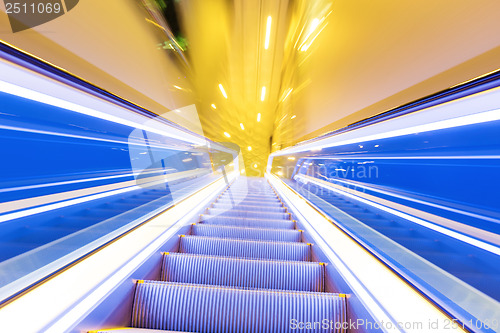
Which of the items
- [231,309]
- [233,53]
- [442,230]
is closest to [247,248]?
[231,309]

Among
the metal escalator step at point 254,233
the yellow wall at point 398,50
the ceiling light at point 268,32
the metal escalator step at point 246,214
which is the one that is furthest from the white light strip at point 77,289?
the ceiling light at point 268,32

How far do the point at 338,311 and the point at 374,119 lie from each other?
1654mm

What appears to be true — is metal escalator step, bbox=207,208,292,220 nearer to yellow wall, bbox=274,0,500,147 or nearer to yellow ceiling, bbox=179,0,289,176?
yellow wall, bbox=274,0,500,147

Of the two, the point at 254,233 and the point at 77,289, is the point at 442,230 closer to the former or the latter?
the point at 254,233

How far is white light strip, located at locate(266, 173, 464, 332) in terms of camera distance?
96 cm

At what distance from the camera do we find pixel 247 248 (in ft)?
7.50

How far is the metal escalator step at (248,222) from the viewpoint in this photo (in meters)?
3.26

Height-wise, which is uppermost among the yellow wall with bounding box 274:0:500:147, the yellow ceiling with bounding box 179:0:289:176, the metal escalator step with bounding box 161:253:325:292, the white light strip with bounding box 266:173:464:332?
the yellow ceiling with bounding box 179:0:289:176

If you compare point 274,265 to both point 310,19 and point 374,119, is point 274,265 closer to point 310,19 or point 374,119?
point 374,119

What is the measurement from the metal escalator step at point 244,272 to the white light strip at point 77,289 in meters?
0.25

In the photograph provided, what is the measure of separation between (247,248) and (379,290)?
1.32 metres

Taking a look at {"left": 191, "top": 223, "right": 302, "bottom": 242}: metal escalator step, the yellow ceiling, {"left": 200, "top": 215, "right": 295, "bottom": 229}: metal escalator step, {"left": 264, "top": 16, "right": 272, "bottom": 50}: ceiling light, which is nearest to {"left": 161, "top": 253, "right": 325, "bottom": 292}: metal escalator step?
{"left": 191, "top": 223, "right": 302, "bottom": 242}: metal escalator step

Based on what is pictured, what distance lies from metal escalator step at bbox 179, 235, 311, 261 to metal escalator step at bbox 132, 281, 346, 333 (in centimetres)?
93

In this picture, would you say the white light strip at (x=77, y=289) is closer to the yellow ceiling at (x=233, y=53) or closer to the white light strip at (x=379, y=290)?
the white light strip at (x=379, y=290)
